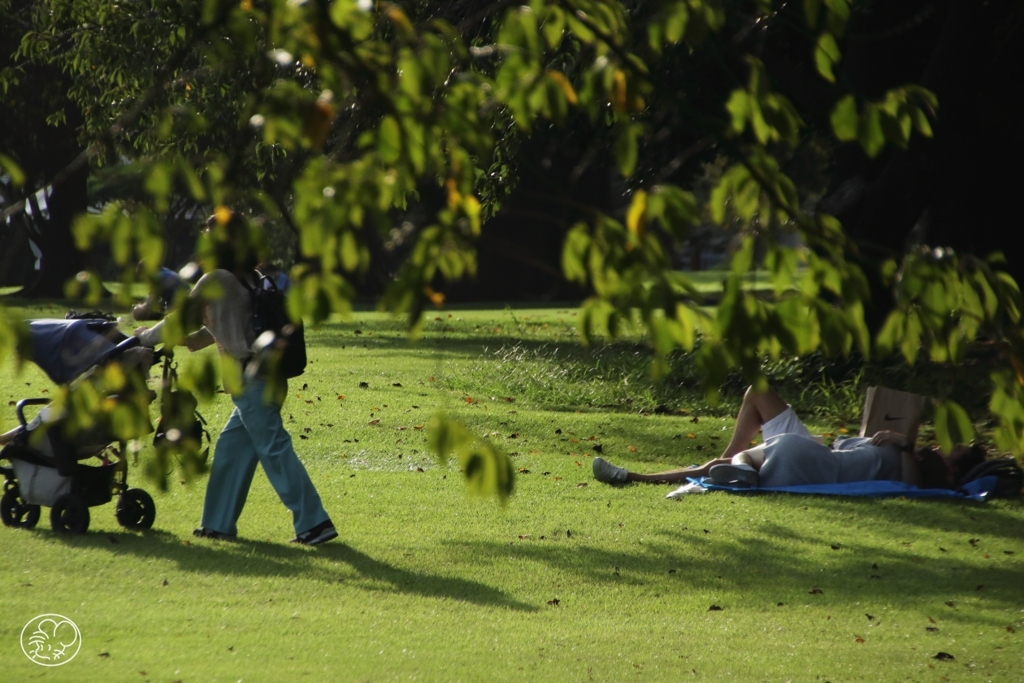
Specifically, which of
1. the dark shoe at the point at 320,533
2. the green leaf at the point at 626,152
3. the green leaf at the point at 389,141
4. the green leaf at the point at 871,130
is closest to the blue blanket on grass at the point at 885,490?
the dark shoe at the point at 320,533

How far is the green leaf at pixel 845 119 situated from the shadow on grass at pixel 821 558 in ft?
14.5

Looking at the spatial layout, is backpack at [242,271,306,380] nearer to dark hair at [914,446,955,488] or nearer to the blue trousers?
the blue trousers

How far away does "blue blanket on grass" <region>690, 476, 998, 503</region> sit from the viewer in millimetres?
9885

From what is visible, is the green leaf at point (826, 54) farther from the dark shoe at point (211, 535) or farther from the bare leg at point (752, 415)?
the bare leg at point (752, 415)

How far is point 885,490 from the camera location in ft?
32.5

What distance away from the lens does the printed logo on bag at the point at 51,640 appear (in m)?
5.88

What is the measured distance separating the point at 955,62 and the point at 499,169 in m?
8.38

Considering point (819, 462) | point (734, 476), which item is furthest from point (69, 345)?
point (819, 462)

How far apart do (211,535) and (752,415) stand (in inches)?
174

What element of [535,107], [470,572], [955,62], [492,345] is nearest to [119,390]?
[535,107]

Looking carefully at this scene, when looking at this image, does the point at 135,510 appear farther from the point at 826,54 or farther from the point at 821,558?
the point at 826,54

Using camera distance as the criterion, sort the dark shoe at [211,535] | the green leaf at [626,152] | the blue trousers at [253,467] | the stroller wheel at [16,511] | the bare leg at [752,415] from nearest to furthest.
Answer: the green leaf at [626,152], the blue trousers at [253,467], the dark shoe at [211,535], the stroller wheel at [16,511], the bare leg at [752,415]

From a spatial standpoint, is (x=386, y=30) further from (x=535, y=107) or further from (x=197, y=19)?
(x=535, y=107)

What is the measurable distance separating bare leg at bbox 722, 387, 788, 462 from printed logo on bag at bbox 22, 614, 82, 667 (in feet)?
18.4
